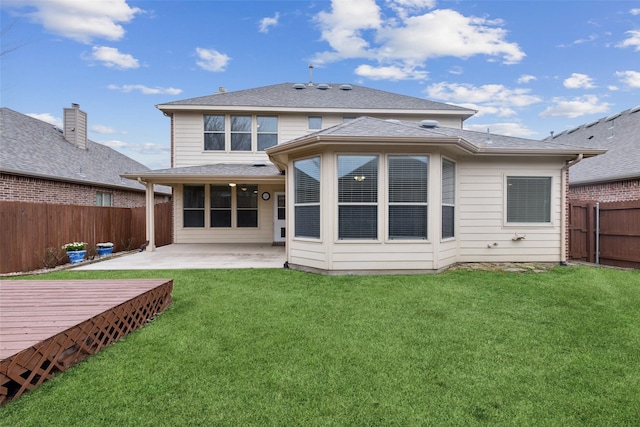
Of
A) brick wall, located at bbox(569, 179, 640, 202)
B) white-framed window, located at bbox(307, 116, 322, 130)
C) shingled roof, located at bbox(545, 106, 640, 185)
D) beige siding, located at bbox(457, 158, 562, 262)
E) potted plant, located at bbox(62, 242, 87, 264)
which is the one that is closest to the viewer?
beige siding, located at bbox(457, 158, 562, 262)

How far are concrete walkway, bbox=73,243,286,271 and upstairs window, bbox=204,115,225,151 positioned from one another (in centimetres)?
390

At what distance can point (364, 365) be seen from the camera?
2918mm

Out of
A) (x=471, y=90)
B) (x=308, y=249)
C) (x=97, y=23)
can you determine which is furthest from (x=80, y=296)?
(x=471, y=90)

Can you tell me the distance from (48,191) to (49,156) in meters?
2.16

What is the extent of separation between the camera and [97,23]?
10547 mm

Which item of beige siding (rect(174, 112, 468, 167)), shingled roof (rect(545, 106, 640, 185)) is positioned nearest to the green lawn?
shingled roof (rect(545, 106, 640, 185))

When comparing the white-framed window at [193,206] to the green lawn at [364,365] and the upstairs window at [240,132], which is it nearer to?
the upstairs window at [240,132]

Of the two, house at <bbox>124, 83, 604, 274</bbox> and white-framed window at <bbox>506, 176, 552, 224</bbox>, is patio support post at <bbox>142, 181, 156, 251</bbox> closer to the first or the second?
house at <bbox>124, 83, 604, 274</bbox>

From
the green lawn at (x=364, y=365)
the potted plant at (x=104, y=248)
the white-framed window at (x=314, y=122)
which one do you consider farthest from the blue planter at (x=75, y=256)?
the white-framed window at (x=314, y=122)

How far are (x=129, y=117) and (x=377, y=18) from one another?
1307 cm

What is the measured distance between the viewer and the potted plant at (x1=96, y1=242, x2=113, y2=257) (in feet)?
31.9

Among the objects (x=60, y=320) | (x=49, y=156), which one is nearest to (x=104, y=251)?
(x=49, y=156)

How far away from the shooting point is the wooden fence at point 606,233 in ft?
25.4

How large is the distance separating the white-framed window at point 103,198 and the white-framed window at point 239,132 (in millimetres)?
4975
